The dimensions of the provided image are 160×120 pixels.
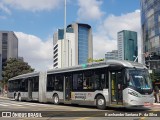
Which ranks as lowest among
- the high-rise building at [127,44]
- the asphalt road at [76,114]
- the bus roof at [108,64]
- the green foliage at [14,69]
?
the asphalt road at [76,114]

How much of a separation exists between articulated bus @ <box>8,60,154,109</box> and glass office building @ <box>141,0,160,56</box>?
6793 centimetres

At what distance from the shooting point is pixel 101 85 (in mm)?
23312

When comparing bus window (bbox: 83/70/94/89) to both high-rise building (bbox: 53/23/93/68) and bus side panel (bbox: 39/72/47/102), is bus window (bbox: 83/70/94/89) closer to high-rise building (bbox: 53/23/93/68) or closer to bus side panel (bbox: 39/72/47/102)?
bus side panel (bbox: 39/72/47/102)

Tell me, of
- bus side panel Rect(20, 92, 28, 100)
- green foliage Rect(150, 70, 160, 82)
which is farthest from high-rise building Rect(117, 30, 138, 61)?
bus side panel Rect(20, 92, 28, 100)

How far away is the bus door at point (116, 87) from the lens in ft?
71.8

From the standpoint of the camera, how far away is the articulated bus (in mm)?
21484

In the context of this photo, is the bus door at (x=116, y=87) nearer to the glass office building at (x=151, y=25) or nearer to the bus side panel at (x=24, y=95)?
the bus side panel at (x=24, y=95)

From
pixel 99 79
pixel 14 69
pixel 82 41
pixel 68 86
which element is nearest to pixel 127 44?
pixel 14 69

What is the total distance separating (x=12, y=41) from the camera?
156 m

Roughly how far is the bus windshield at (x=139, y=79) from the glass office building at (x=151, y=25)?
239ft

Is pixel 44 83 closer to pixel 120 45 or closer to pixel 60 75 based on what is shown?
pixel 60 75

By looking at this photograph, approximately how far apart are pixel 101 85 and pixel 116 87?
55.0 inches

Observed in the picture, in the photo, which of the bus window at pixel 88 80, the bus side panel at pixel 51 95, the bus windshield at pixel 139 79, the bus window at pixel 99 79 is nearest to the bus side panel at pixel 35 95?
the bus side panel at pixel 51 95

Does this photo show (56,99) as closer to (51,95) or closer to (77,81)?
(51,95)
